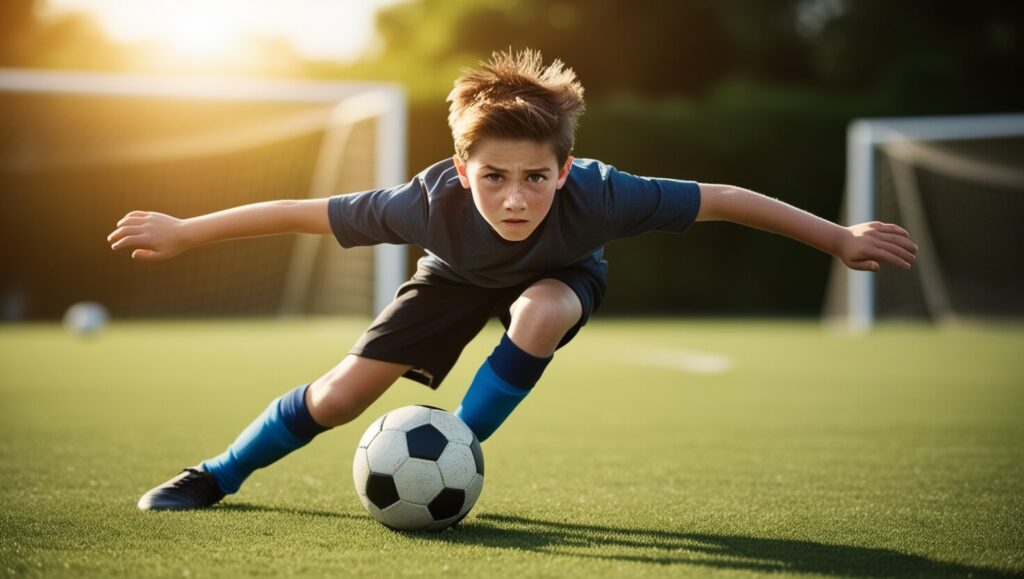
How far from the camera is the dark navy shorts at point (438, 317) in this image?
10.0ft

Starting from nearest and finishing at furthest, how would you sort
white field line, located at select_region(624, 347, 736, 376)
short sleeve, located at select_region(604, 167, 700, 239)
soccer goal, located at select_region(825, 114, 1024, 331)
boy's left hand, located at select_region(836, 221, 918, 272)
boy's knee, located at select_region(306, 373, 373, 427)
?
boy's left hand, located at select_region(836, 221, 918, 272) → short sleeve, located at select_region(604, 167, 700, 239) → boy's knee, located at select_region(306, 373, 373, 427) → white field line, located at select_region(624, 347, 736, 376) → soccer goal, located at select_region(825, 114, 1024, 331)

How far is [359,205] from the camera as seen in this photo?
117 inches

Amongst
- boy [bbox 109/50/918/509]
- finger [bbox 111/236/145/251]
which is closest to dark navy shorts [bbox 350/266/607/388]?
boy [bbox 109/50/918/509]

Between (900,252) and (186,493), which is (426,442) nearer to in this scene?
(186,493)

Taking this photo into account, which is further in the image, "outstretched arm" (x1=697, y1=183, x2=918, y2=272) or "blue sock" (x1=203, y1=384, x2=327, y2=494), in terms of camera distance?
"blue sock" (x1=203, y1=384, x2=327, y2=494)

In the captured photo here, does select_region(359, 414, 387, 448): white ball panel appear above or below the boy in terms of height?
below

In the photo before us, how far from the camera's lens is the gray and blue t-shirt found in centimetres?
289

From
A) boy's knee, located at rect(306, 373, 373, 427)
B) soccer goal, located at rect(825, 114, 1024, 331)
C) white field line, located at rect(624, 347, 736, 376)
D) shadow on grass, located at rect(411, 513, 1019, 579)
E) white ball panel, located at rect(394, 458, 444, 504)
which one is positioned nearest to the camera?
shadow on grass, located at rect(411, 513, 1019, 579)

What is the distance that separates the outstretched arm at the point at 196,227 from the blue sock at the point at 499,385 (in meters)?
0.62

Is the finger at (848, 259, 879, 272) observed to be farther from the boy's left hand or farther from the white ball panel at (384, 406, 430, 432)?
the white ball panel at (384, 406, 430, 432)

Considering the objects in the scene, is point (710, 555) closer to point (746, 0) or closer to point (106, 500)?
point (106, 500)

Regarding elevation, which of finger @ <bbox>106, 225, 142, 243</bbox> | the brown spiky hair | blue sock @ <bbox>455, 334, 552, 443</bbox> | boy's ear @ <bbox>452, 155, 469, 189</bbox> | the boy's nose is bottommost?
blue sock @ <bbox>455, 334, 552, 443</bbox>

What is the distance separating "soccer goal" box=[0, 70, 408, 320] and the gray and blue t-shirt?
999cm

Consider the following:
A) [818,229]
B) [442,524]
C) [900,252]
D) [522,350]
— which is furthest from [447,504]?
[900,252]
